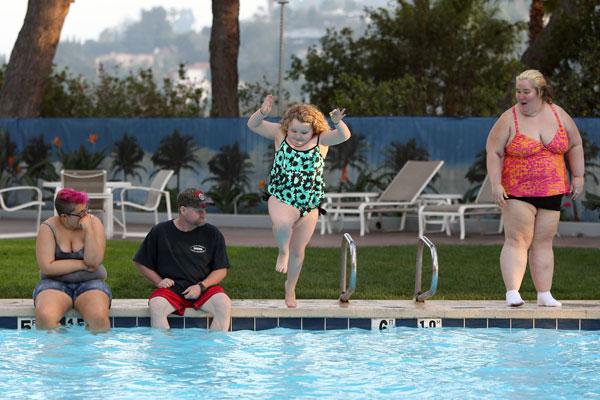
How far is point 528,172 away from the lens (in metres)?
9.30

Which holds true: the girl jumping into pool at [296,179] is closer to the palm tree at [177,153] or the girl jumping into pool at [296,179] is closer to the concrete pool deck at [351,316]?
the concrete pool deck at [351,316]

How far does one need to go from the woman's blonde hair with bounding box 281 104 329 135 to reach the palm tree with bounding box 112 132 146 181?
46.9 ft

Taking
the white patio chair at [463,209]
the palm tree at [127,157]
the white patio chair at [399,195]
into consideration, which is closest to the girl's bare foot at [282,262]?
the white patio chair at [463,209]

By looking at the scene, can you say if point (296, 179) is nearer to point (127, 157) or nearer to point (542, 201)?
point (542, 201)

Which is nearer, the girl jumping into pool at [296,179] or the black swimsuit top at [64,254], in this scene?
the black swimsuit top at [64,254]

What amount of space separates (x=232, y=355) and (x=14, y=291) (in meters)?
2.72

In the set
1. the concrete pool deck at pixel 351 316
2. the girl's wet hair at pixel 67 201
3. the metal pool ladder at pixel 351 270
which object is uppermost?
the girl's wet hair at pixel 67 201

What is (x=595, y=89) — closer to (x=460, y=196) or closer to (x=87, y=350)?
(x=460, y=196)

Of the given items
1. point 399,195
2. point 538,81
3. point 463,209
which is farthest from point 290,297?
point 399,195

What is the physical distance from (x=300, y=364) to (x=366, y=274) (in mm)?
4184

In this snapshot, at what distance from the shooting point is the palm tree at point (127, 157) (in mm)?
23219

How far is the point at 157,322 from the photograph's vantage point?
28.8 ft

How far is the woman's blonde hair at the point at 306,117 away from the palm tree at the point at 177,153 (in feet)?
44.9

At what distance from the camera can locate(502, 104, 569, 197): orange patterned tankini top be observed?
930 cm
